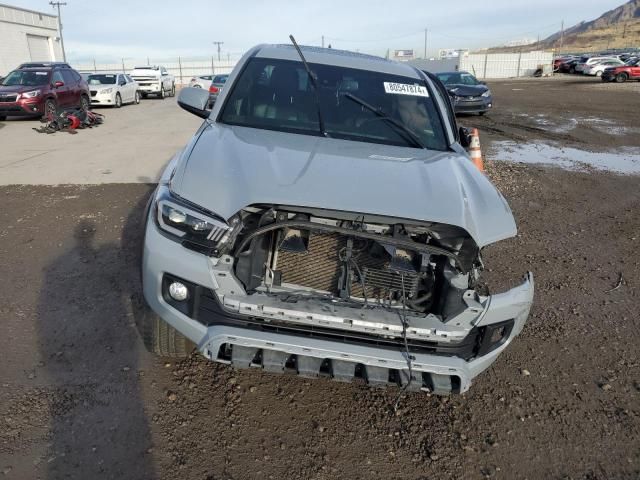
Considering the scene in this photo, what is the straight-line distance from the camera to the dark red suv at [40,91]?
14.3 metres

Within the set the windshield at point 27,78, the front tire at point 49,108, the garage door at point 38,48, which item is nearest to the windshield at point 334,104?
the front tire at point 49,108

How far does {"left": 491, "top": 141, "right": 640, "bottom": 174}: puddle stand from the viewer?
9.78m

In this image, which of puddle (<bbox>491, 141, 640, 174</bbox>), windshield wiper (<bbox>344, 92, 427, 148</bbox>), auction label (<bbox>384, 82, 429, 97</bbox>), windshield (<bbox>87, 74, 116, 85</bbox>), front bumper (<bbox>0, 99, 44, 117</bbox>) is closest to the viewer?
windshield wiper (<bbox>344, 92, 427, 148</bbox>)

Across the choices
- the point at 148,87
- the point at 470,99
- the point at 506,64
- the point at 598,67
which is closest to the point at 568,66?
the point at 506,64

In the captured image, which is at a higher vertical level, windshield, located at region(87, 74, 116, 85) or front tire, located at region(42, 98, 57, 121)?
windshield, located at region(87, 74, 116, 85)

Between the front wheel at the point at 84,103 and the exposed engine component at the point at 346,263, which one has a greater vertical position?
the exposed engine component at the point at 346,263

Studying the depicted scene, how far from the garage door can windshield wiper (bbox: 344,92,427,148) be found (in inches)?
1563

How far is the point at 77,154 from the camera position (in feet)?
31.7

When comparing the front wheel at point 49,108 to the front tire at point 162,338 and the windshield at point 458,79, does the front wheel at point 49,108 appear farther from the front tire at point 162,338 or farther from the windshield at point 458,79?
the front tire at point 162,338

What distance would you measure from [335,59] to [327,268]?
2329mm

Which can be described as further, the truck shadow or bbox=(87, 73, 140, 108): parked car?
bbox=(87, 73, 140, 108): parked car

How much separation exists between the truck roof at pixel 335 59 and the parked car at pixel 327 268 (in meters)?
1.47

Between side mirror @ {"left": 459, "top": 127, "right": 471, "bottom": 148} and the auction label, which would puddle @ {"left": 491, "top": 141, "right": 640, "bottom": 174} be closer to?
side mirror @ {"left": 459, "top": 127, "right": 471, "bottom": 148}

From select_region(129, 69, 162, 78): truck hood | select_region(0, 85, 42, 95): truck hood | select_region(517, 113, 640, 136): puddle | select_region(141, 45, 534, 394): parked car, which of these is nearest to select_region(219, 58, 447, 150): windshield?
select_region(141, 45, 534, 394): parked car
